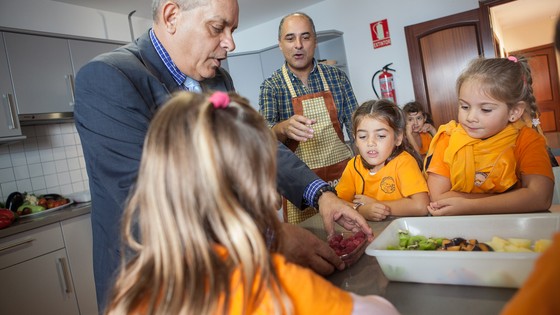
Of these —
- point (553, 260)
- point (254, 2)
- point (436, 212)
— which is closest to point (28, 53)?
point (254, 2)

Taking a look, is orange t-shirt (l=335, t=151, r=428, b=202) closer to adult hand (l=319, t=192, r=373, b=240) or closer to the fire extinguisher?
adult hand (l=319, t=192, r=373, b=240)

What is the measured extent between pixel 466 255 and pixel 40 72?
3.34 meters

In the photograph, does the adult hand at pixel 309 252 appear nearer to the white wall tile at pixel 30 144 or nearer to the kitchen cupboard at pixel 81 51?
the kitchen cupboard at pixel 81 51

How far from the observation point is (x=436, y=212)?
131cm

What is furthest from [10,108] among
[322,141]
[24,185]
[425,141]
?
[425,141]

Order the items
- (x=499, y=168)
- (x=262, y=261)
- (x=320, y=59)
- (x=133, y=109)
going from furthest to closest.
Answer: (x=320, y=59)
(x=499, y=168)
(x=133, y=109)
(x=262, y=261)

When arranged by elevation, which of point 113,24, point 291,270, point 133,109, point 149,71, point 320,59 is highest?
point 113,24

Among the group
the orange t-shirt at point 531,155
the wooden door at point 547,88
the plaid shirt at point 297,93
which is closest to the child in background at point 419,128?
the plaid shirt at point 297,93

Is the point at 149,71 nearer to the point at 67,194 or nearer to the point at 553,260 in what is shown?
the point at 553,260

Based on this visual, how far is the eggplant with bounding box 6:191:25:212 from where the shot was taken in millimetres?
2959

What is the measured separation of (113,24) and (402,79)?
3.29 metres

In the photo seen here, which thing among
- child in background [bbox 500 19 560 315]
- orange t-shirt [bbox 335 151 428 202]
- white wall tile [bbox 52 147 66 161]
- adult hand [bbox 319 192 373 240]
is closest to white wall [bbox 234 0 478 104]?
orange t-shirt [bbox 335 151 428 202]

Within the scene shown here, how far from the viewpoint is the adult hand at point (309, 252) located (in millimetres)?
816

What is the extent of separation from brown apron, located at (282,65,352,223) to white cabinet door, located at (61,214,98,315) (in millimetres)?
1695
